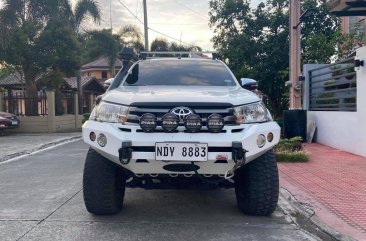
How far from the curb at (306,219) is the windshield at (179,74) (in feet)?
5.32

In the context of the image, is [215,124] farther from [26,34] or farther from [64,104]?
[64,104]

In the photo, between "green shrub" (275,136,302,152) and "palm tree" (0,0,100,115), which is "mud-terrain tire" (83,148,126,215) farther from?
"palm tree" (0,0,100,115)

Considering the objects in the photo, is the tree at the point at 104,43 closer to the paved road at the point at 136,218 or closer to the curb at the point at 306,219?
the paved road at the point at 136,218

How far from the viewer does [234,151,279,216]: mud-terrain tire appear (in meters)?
4.73

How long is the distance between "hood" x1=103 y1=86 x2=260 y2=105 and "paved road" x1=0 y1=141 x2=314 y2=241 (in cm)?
128

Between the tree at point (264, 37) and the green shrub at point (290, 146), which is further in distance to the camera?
the tree at point (264, 37)

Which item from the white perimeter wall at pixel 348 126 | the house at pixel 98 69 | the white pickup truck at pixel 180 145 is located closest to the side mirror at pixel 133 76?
the white pickup truck at pixel 180 145

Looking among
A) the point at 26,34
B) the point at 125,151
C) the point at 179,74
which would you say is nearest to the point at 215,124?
the point at 125,151

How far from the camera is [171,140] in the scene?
13.9ft

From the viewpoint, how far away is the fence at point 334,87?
34.9 feet

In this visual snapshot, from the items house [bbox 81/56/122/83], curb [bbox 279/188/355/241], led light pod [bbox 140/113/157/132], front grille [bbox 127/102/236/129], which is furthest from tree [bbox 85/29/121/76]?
led light pod [bbox 140/113/157/132]

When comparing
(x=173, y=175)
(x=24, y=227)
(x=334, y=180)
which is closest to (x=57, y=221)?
(x=24, y=227)

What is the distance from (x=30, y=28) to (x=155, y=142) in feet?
67.6

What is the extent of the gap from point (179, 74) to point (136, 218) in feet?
6.45
